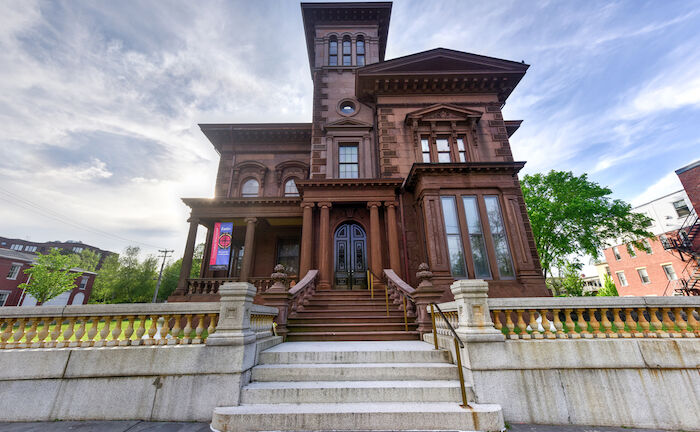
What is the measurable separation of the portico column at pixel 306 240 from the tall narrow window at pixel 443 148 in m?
6.90

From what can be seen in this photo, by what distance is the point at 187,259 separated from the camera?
1290 centimetres

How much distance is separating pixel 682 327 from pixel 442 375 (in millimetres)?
4180

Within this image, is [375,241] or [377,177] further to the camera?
[377,177]

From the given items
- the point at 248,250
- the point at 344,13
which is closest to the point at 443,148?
the point at 248,250

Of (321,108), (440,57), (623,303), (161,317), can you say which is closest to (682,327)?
(623,303)

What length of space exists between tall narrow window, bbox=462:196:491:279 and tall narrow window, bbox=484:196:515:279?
454 millimetres

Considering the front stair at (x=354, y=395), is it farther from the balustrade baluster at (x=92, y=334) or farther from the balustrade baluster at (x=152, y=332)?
the balustrade baluster at (x=92, y=334)

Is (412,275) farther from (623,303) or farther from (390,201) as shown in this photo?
(623,303)

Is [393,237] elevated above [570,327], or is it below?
above

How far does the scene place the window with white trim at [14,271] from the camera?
2995cm

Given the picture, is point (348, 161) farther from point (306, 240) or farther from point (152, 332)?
point (152, 332)

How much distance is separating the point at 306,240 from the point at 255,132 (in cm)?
928

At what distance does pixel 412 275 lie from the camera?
11461mm

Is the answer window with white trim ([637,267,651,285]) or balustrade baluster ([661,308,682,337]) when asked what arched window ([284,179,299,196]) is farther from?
window with white trim ([637,267,651,285])
